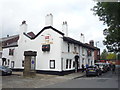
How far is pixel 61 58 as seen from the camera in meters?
21.7

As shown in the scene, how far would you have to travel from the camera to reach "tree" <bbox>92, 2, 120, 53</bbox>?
54.3 ft

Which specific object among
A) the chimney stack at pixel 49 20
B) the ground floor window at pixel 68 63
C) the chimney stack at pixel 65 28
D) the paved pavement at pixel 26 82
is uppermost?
the chimney stack at pixel 49 20

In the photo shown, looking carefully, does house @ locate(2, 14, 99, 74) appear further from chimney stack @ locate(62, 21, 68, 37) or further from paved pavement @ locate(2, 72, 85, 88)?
paved pavement @ locate(2, 72, 85, 88)

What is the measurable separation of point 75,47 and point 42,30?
267 inches

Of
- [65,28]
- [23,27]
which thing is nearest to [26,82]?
[65,28]

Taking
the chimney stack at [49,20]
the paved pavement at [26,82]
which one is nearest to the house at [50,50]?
the chimney stack at [49,20]

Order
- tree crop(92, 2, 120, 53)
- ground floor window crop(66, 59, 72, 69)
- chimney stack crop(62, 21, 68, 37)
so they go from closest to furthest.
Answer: tree crop(92, 2, 120, 53) → ground floor window crop(66, 59, 72, 69) → chimney stack crop(62, 21, 68, 37)

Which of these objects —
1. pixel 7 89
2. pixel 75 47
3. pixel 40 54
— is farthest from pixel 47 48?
pixel 7 89

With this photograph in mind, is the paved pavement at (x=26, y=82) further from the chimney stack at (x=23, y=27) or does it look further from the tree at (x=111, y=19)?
the chimney stack at (x=23, y=27)

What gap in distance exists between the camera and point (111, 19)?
66.8 feet

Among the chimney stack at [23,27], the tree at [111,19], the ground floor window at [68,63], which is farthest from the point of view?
the chimney stack at [23,27]

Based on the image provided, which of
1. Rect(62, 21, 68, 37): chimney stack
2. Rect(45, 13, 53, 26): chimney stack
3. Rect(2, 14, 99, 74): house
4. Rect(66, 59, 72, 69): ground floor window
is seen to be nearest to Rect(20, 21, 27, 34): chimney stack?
Rect(2, 14, 99, 74): house

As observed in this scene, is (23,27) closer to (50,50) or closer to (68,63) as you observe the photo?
(50,50)

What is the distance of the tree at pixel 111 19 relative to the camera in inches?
651
